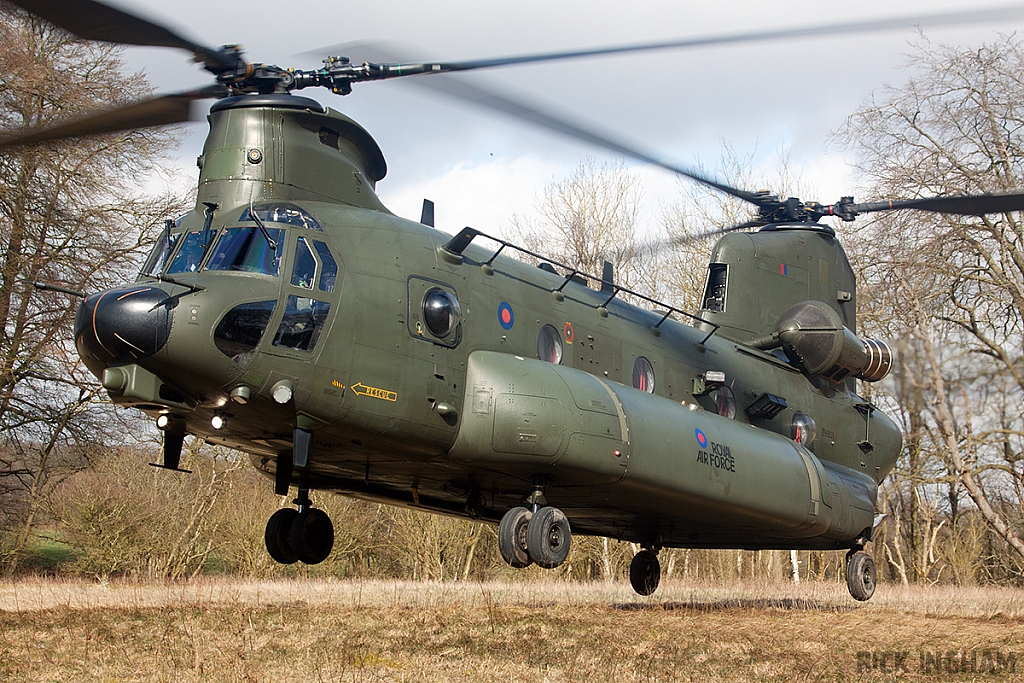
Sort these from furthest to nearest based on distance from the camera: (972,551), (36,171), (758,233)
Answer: (972,551) → (36,171) → (758,233)

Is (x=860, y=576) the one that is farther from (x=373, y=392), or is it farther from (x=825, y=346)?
(x=373, y=392)

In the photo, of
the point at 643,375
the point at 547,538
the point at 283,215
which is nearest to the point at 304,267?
the point at 283,215

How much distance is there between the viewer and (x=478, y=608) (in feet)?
51.0

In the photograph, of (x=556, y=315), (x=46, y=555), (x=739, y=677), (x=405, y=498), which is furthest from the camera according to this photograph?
(x=46, y=555)

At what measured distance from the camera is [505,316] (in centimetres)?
1106

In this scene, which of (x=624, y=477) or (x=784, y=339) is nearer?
(x=624, y=477)

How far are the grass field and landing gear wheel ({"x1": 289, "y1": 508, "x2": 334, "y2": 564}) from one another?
50.5 inches

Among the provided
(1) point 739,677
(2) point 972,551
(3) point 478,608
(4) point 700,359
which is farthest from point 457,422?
(2) point 972,551

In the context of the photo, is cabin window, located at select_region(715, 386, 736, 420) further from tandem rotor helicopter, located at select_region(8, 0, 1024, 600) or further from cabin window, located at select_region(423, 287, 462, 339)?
cabin window, located at select_region(423, 287, 462, 339)

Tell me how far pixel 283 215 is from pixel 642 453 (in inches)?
182

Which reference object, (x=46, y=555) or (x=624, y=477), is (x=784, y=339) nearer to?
(x=624, y=477)

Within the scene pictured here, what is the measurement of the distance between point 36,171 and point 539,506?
16.6 metres

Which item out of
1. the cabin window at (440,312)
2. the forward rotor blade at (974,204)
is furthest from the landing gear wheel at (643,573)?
the cabin window at (440,312)

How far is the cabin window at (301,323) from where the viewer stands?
9133 millimetres
